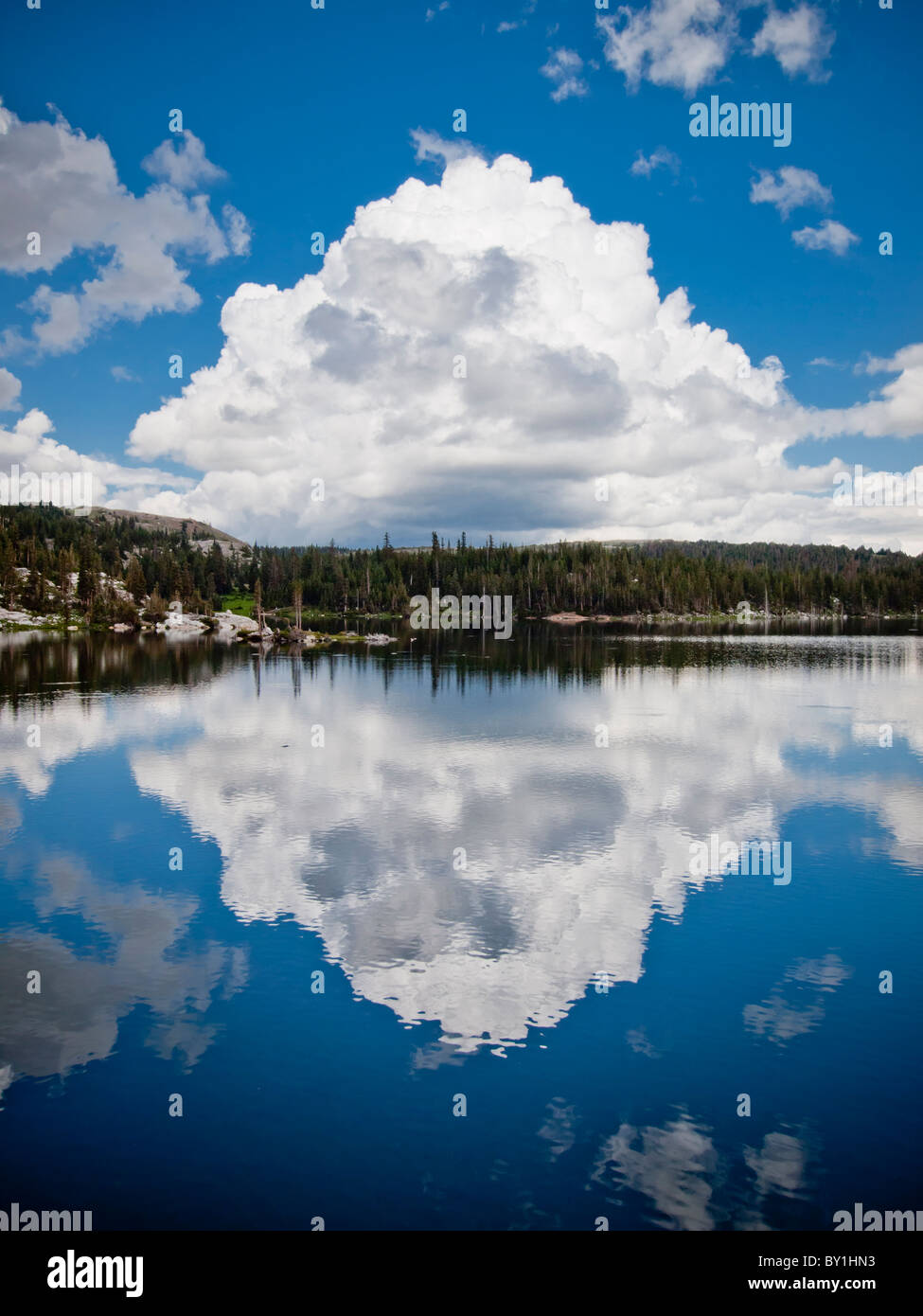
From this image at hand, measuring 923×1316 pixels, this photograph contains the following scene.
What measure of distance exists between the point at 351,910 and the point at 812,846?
54.3ft

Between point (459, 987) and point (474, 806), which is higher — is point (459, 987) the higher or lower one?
the lower one

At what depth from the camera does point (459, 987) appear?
1770 centimetres

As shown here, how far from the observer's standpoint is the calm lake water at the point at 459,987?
→ 12.2 m

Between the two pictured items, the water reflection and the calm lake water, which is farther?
the water reflection

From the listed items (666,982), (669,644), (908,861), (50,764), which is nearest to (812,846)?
(908,861)

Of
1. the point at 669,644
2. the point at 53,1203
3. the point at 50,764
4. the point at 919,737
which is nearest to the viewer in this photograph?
the point at 53,1203

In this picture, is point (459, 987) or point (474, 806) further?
point (474, 806)

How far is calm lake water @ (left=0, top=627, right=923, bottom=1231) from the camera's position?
12.2 m

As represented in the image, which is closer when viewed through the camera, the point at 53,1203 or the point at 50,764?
the point at 53,1203

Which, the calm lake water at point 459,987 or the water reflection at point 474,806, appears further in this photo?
the water reflection at point 474,806

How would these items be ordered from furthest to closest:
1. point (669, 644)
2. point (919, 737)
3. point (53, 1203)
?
1. point (669, 644)
2. point (919, 737)
3. point (53, 1203)

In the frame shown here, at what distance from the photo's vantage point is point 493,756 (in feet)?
136

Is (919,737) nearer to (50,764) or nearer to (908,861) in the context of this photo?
(908,861)

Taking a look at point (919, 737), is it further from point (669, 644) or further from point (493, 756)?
point (669, 644)
